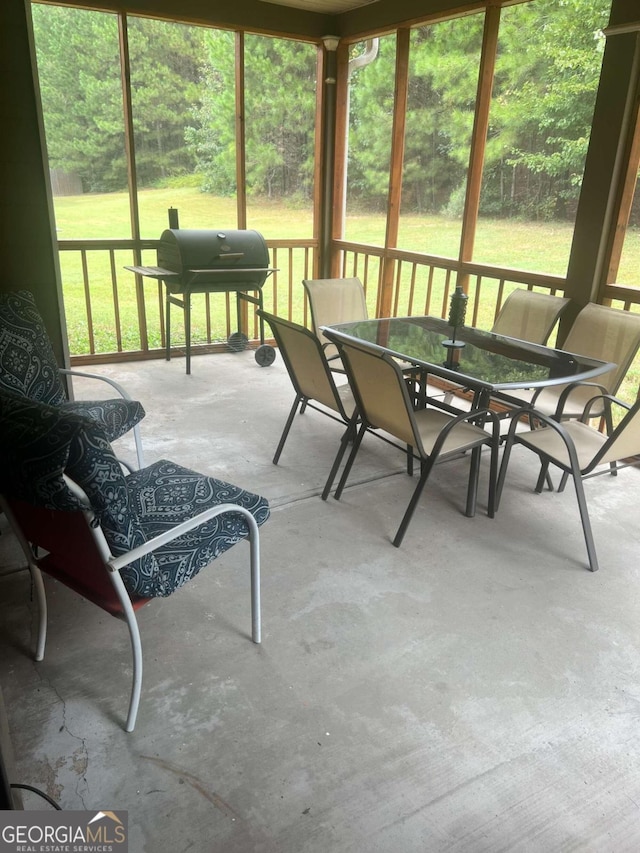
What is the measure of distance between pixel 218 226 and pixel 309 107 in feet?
4.54

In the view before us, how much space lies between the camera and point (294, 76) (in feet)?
17.5

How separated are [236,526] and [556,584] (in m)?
1.30

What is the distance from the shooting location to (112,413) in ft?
8.51

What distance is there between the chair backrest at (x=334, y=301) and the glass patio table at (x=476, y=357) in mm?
521

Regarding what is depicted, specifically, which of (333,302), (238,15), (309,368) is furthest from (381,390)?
(238,15)

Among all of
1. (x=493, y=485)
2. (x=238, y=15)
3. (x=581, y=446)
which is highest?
(x=238, y=15)

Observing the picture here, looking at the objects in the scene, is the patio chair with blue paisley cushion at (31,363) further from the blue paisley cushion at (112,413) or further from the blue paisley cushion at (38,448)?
the blue paisley cushion at (38,448)

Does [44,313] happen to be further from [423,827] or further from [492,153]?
[492,153]

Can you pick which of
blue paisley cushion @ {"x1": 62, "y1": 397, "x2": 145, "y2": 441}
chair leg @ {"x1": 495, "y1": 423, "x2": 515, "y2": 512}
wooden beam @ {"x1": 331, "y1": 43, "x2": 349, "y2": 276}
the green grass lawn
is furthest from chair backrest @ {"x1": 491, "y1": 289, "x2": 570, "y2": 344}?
wooden beam @ {"x1": 331, "y1": 43, "x2": 349, "y2": 276}

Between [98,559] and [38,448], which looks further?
[98,559]

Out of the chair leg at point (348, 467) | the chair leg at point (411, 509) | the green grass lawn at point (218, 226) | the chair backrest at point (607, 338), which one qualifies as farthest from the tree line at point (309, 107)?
the chair leg at point (411, 509)

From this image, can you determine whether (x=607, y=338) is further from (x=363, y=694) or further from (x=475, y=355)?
(x=363, y=694)

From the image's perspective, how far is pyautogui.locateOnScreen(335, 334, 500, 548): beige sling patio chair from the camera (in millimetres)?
2432

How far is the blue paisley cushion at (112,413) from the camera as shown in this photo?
2.55 metres
